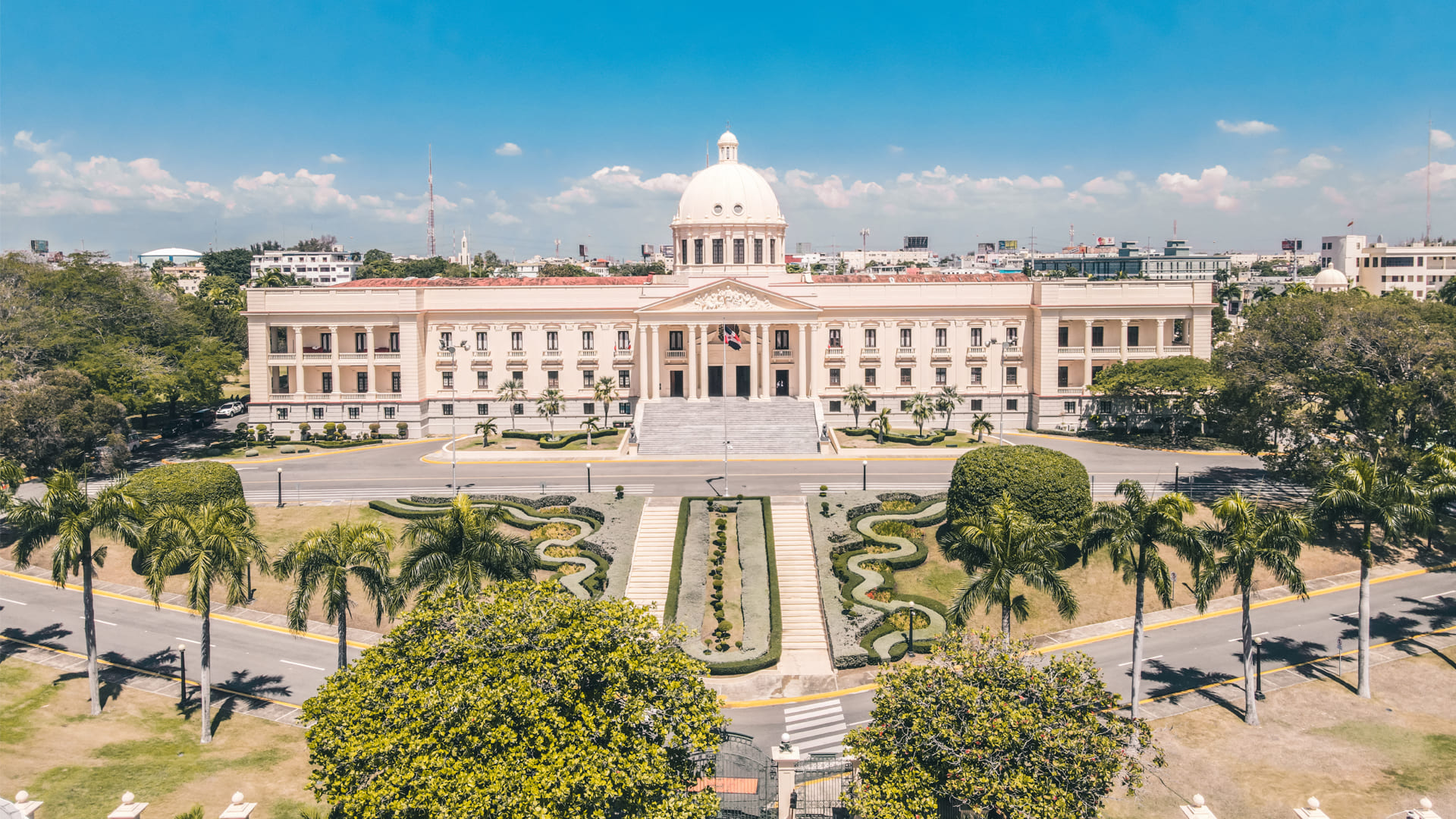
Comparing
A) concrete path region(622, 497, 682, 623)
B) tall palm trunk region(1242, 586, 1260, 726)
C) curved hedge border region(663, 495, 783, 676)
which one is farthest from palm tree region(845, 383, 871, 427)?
tall palm trunk region(1242, 586, 1260, 726)

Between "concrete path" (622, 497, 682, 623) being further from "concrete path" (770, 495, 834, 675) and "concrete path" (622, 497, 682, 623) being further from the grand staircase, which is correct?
the grand staircase

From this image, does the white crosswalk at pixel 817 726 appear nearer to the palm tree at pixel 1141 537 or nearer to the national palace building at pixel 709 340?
the palm tree at pixel 1141 537

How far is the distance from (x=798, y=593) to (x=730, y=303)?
43084mm

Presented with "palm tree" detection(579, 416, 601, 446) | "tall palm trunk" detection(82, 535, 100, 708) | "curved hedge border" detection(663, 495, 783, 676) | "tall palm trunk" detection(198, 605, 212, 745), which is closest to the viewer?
"tall palm trunk" detection(198, 605, 212, 745)

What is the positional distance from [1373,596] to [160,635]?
5853cm

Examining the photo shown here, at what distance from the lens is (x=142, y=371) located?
7631 cm

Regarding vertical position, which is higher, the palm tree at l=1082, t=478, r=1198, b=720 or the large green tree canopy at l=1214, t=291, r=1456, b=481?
the large green tree canopy at l=1214, t=291, r=1456, b=481

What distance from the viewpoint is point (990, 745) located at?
25.0m

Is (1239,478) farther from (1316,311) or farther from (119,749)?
(119,749)

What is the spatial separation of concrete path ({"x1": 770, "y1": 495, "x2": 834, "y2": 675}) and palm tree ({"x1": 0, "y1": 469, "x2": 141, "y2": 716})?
91.2ft

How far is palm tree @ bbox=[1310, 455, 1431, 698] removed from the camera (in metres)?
39.5

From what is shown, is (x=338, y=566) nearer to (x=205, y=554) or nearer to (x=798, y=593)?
(x=205, y=554)

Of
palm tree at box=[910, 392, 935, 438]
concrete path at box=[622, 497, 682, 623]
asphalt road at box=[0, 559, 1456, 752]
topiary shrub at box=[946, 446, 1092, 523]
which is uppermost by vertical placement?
palm tree at box=[910, 392, 935, 438]

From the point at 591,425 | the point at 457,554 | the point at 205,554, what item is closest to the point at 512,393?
the point at 591,425
